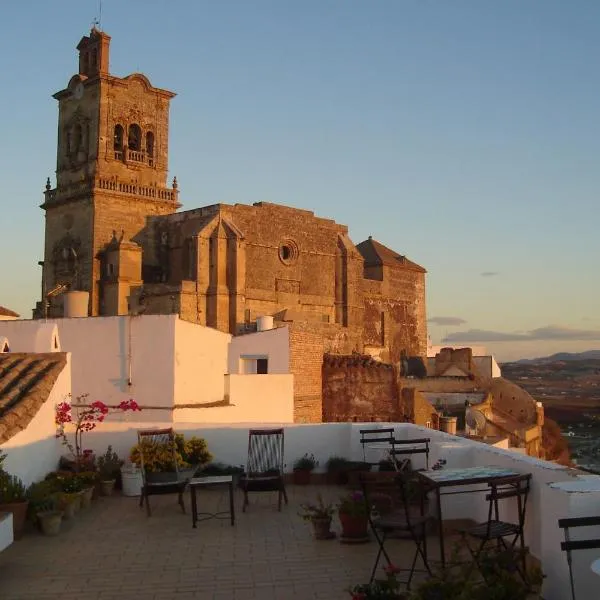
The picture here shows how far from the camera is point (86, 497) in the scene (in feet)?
31.8

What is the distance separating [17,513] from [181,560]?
2.01m

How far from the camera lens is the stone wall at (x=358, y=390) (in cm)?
2456

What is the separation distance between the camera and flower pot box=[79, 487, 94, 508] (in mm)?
9556

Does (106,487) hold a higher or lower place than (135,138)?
lower

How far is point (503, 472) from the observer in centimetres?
690

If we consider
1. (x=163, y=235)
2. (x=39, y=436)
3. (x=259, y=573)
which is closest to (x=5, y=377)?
(x=39, y=436)

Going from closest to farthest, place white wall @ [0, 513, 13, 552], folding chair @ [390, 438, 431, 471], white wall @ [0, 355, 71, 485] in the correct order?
white wall @ [0, 513, 13, 552], white wall @ [0, 355, 71, 485], folding chair @ [390, 438, 431, 471]

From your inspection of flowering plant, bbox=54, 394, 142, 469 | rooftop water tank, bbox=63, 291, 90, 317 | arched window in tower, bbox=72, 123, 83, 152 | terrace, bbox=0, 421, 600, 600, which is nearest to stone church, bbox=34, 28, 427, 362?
arched window in tower, bbox=72, 123, 83, 152

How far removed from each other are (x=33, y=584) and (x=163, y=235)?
33677 mm

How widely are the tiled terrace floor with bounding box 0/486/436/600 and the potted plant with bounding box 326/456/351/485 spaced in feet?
6.55

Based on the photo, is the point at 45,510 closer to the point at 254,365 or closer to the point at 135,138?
the point at 254,365

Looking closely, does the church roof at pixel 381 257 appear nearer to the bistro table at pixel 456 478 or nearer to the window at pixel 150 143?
the window at pixel 150 143

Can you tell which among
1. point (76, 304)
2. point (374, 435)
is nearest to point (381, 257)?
point (76, 304)

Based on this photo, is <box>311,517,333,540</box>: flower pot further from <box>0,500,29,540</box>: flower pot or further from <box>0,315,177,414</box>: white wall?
<box>0,315,177,414</box>: white wall
